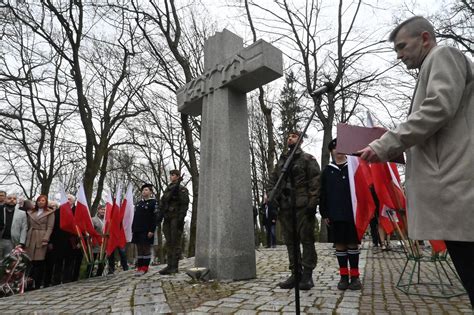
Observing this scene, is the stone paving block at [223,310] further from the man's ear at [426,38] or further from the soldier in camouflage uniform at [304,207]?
the man's ear at [426,38]

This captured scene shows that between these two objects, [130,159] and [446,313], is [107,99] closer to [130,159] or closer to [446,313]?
[130,159]

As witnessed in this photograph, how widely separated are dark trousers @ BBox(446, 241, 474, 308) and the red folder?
0.87 metres

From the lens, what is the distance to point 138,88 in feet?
55.8

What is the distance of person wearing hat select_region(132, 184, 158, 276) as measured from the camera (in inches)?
313

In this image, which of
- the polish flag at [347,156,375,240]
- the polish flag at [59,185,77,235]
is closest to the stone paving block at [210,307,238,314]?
the polish flag at [347,156,375,240]

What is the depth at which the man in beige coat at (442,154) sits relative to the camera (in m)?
1.96

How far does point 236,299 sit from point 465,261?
3008 mm

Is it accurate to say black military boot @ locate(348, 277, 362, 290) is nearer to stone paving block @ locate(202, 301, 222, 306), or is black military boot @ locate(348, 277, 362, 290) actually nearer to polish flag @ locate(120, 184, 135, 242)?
stone paving block @ locate(202, 301, 222, 306)

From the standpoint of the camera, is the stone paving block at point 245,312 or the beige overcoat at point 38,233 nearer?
the stone paving block at point 245,312

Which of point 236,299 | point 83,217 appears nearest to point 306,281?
point 236,299

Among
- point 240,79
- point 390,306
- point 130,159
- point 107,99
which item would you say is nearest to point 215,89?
point 240,79

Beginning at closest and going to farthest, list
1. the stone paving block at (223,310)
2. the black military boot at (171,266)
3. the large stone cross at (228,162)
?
1. the stone paving block at (223,310)
2. the large stone cross at (228,162)
3. the black military boot at (171,266)

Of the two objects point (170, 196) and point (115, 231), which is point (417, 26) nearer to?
point (170, 196)

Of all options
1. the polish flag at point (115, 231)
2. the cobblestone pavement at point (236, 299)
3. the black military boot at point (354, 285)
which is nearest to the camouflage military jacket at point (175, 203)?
the polish flag at point (115, 231)
